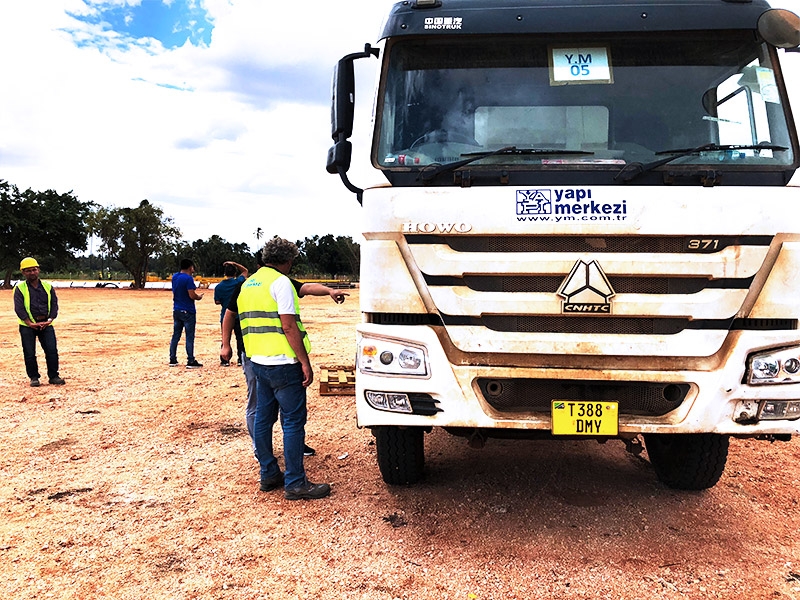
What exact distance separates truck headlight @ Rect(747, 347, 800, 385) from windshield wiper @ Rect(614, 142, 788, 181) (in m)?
1.15

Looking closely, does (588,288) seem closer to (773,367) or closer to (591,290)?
(591,290)

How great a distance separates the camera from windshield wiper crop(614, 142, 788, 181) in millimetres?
3486

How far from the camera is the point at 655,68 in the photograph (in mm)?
3812

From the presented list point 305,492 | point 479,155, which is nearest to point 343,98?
point 479,155

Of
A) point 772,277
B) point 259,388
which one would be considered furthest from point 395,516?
point 772,277

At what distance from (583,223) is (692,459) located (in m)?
2.15

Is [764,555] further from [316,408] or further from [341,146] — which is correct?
[316,408]

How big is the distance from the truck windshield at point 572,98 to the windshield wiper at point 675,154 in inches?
2.2

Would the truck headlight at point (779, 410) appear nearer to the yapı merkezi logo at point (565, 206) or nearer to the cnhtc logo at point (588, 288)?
the cnhtc logo at point (588, 288)

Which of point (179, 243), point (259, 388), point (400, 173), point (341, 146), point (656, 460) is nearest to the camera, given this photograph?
point (400, 173)

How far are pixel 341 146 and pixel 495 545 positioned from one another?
8.71ft

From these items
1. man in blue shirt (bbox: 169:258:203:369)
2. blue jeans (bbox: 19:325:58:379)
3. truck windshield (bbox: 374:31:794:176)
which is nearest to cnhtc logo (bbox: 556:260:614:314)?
truck windshield (bbox: 374:31:794:176)

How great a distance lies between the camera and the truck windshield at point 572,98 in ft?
12.2

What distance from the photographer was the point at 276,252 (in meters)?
4.68
